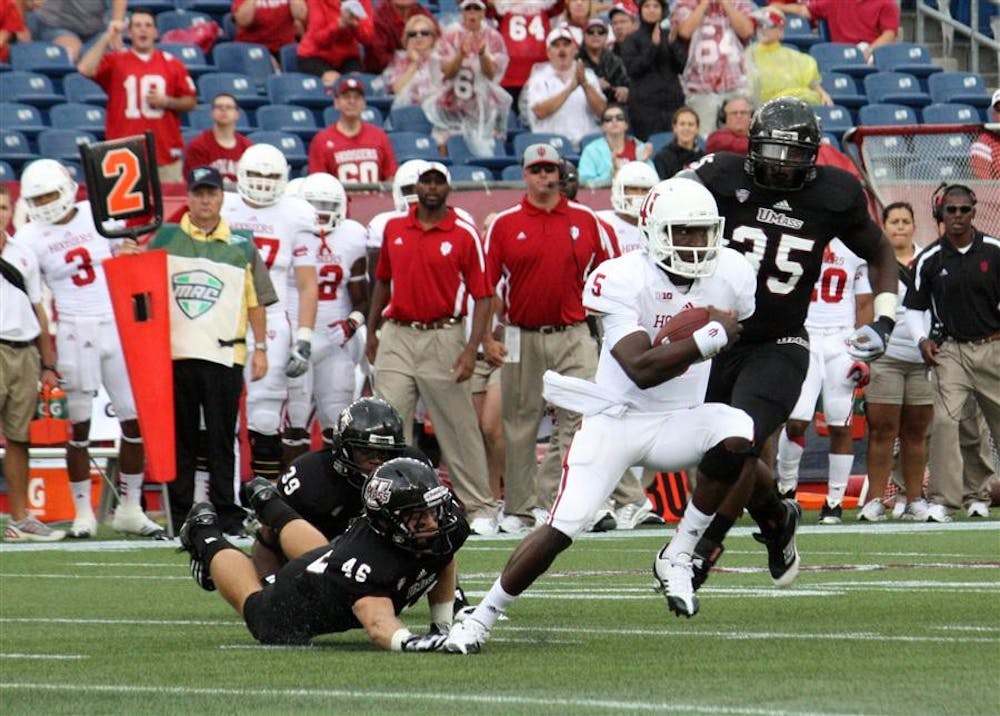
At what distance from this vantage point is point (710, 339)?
6.25 m

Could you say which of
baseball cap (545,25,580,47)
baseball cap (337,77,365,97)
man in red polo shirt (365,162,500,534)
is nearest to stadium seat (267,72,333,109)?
baseball cap (337,77,365,97)

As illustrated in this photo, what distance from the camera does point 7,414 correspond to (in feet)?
37.3

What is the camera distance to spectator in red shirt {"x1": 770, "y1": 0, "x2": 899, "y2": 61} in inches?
726

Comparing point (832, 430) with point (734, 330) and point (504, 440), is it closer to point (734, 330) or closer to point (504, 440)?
point (504, 440)

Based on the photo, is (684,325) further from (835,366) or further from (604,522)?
(835,366)

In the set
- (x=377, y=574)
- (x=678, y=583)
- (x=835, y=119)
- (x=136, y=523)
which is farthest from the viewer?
(x=835, y=119)

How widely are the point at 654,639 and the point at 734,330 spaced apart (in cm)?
101

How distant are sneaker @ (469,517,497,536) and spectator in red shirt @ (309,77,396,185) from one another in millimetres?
3591

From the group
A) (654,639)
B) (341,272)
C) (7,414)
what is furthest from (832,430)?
(654,639)

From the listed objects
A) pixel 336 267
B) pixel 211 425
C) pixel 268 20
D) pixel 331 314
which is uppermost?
pixel 268 20

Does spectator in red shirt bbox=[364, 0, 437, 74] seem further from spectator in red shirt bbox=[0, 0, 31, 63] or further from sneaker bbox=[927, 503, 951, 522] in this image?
sneaker bbox=[927, 503, 951, 522]

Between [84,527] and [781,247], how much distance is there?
554cm

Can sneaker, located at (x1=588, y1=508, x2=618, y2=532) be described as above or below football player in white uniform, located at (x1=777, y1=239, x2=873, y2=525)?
below

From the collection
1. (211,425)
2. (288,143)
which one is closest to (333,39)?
(288,143)
